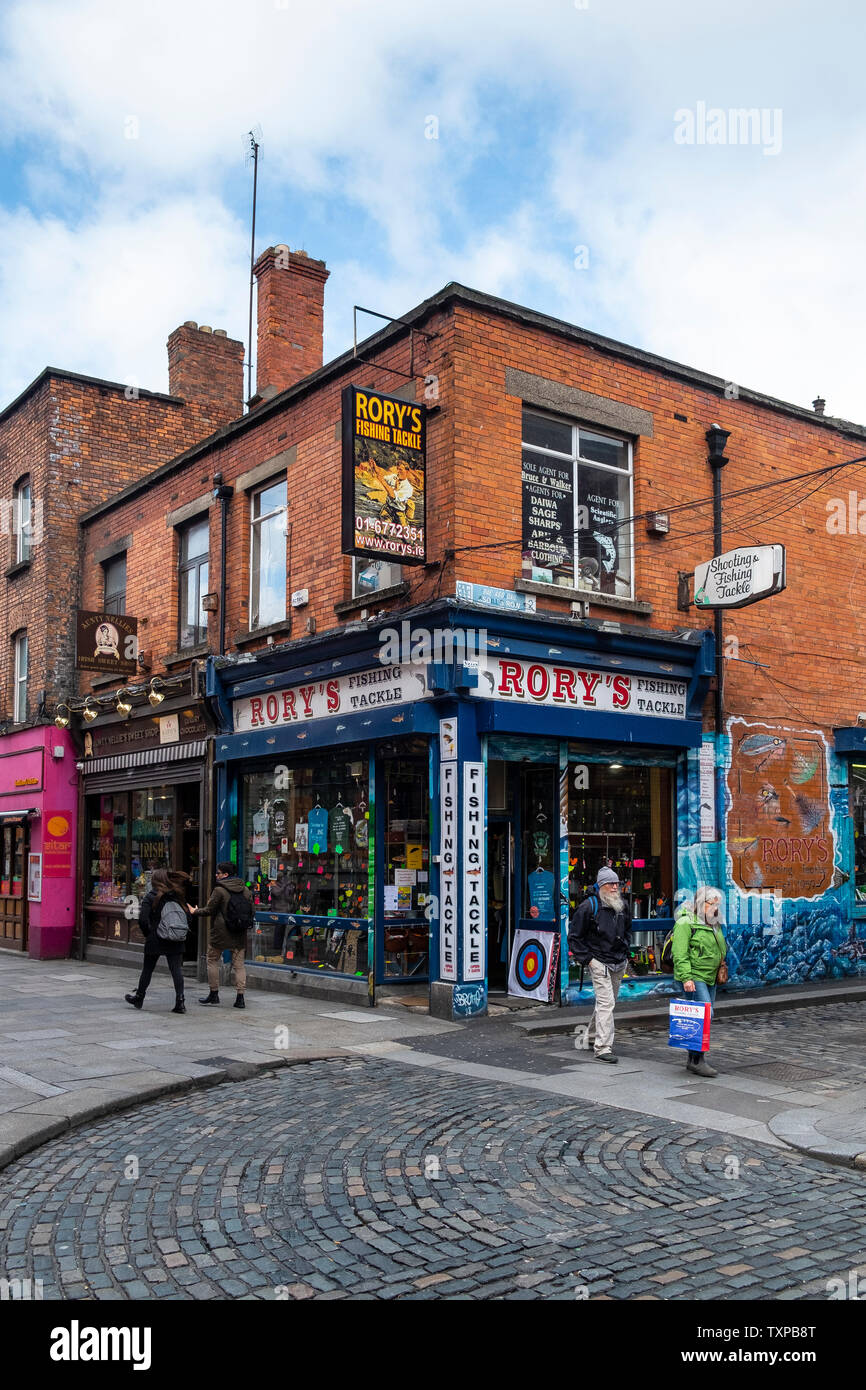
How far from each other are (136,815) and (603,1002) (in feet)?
36.3

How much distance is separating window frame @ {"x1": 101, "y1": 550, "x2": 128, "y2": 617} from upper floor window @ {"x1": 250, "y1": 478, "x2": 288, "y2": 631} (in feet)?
15.2

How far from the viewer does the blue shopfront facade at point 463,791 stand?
1195 centimetres

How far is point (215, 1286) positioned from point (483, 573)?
28.0 feet

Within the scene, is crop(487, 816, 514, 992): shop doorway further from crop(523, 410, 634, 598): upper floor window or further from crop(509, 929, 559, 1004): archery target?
crop(523, 410, 634, 598): upper floor window

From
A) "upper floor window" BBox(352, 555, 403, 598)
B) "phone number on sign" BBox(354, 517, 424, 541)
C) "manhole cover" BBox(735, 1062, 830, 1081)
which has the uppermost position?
"phone number on sign" BBox(354, 517, 424, 541)

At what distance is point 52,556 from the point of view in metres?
21.1

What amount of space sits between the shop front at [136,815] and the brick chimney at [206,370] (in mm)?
7386

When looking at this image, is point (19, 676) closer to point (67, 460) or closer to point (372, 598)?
point (67, 460)

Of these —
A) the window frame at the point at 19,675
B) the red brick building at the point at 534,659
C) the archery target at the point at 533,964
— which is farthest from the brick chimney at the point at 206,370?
the archery target at the point at 533,964

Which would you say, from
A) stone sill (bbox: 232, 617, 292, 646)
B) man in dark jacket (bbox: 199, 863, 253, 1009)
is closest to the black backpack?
man in dark jacket (bbox: 199, 863, 253, 1009)

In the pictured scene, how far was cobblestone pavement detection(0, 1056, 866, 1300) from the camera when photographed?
188 inches

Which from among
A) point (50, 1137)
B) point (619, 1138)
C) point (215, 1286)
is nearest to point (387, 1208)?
point (215, 1286)
